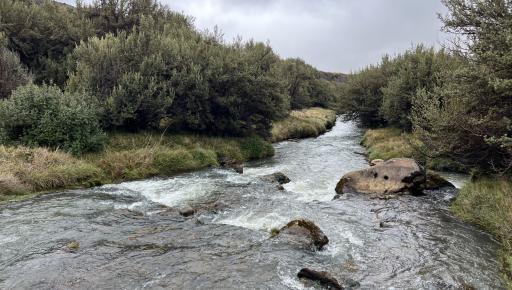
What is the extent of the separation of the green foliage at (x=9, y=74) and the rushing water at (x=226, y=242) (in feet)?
45.9

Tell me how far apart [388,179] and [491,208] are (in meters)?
5.72

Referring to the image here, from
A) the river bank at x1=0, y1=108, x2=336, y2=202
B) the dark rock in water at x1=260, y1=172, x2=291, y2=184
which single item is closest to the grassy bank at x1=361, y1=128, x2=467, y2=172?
the dark rock in water at x1=260, y1=172, x2=291, y2=184

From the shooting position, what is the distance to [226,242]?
13.0 meters

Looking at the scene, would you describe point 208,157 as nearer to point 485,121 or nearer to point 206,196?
point 206,196

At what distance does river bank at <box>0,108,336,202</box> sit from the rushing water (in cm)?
156

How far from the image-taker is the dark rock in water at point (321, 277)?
9883mm

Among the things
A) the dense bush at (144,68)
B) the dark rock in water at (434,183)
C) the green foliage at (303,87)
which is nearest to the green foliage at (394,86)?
the dark rock in water at (434,183)

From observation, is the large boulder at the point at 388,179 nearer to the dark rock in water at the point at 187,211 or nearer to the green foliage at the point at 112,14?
the dark rock in water at the point at 187,211

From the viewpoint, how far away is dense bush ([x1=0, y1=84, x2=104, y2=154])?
22.5m

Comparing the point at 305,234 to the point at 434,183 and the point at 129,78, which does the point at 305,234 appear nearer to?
the point at 434,183

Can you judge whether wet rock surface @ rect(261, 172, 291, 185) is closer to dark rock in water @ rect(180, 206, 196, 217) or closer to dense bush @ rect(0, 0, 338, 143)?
dark rock in water @ rect(180, 206, 196, 217)

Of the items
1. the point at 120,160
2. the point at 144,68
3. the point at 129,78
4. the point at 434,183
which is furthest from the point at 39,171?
the point at 434,183

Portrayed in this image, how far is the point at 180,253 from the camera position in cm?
1194

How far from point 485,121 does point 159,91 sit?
21.0 meters
